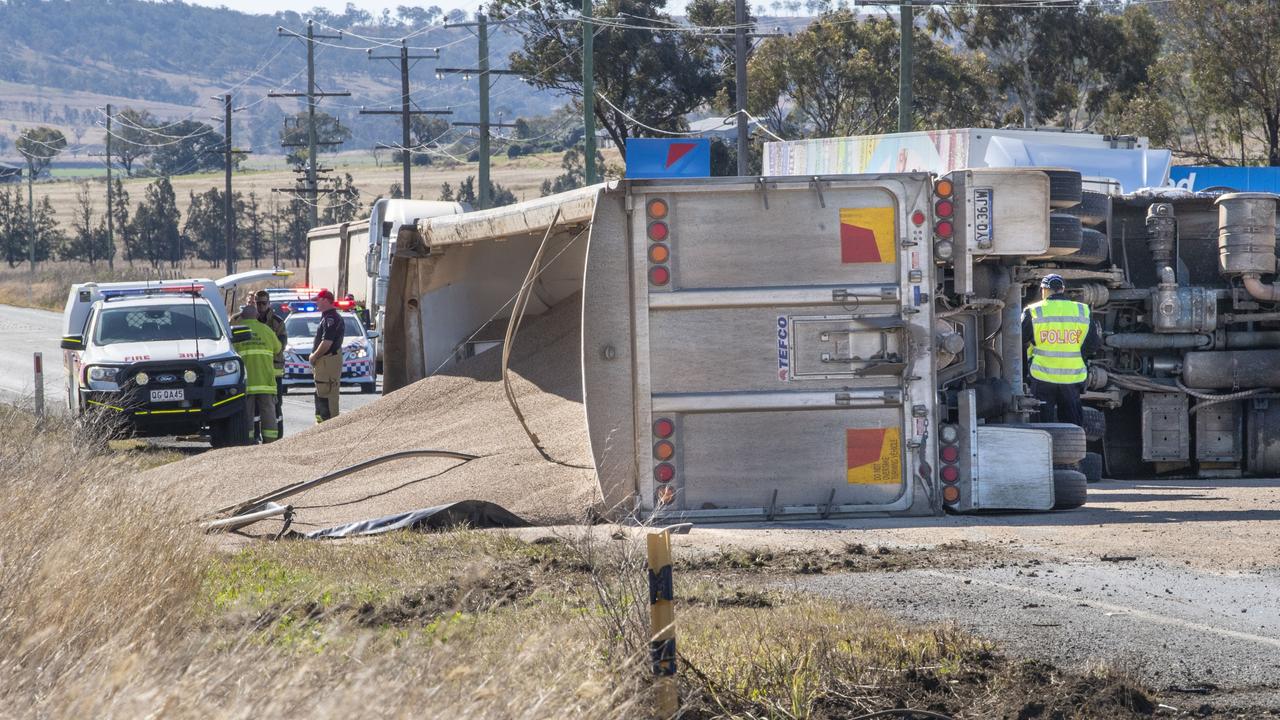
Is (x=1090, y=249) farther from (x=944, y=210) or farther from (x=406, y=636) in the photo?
(x=406, y=636)

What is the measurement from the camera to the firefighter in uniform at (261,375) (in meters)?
17.1

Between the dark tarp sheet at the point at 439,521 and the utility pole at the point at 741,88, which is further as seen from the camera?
the utility pole at the point at 741,88

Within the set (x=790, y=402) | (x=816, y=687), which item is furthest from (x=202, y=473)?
(x=816, y=687)

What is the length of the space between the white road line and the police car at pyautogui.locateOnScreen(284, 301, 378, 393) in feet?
60.3

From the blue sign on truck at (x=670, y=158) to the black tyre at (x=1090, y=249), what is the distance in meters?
3.31

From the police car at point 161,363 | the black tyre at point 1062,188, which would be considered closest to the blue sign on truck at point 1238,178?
the police car at point 161,363

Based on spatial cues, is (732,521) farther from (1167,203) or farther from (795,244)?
(1167,203)

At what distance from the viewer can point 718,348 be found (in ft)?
32.6

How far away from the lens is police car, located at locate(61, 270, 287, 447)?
1673 centimetres

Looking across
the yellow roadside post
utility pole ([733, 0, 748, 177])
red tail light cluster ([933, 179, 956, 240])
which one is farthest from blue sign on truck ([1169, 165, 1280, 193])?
the yellow roadside post

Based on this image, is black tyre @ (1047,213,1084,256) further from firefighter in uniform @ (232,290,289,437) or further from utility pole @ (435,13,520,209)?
utility pole @ (435,13,520,209)

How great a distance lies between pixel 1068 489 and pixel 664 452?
2.75 m

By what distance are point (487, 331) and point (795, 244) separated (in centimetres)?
429

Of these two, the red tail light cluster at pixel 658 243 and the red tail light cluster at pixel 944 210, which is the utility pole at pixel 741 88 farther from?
the red tail light cluster at pixel 658 243
